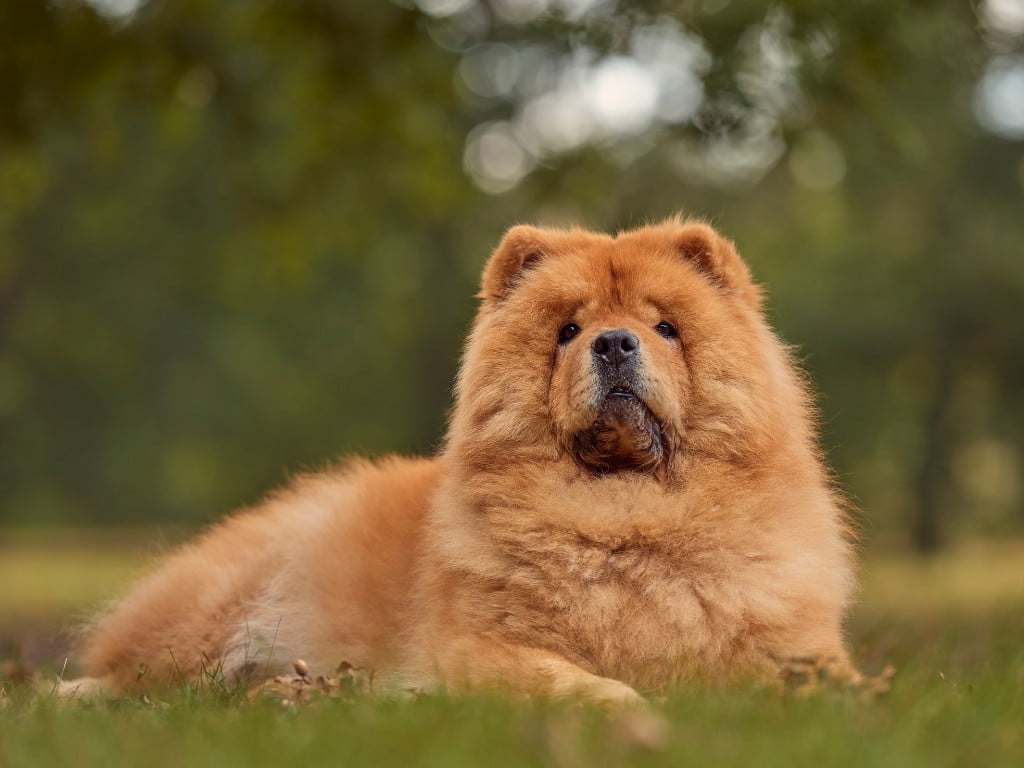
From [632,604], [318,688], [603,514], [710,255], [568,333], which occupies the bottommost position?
[318,688]

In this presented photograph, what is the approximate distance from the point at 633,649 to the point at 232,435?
80.3 ft

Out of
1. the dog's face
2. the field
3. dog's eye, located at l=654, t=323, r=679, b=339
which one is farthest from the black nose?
the field

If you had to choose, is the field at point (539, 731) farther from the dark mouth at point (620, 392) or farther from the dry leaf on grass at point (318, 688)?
the dark mouth at point (620, 392)

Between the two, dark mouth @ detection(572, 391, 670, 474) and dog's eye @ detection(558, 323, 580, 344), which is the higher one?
dog's eye @ detection(558, 323, 580, 344)

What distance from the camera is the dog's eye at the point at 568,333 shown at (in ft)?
14.7

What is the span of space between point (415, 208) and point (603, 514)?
951 centimetres

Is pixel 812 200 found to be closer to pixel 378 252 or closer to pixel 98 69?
pixel 378 252

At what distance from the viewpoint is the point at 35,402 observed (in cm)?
2791

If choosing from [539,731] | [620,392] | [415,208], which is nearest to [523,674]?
[539,731]

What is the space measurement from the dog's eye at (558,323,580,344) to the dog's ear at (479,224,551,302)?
0.39m

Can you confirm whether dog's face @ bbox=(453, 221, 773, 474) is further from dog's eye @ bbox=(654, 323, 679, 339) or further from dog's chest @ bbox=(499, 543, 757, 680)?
dog's chest @ bbox=(499, 543, 757, 680)

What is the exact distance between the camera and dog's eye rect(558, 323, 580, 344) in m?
4.49

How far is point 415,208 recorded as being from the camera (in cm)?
1334

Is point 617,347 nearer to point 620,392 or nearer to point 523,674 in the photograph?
point 620,392
